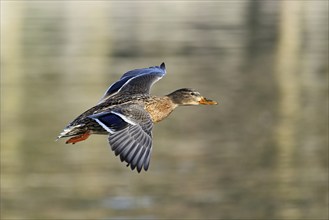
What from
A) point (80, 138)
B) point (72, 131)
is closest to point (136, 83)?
point (80, 138)

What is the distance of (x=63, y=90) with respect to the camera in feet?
116

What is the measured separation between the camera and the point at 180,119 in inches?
1273

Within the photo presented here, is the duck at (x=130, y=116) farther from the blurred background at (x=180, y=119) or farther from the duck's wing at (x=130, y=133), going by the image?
the blurred background at (x=180, y=119)

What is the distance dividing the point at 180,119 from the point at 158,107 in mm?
21682

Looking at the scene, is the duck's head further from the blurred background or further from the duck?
the blurred background

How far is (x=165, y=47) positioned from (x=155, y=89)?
11800 mm

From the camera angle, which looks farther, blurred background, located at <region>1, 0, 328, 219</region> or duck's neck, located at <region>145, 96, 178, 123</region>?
blurred background, located at <region>1, 0, 328, 219</region>

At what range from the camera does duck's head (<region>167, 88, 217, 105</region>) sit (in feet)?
36.6

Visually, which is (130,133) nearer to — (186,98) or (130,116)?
(130,116)

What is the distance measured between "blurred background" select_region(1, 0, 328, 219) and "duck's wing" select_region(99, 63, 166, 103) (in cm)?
859

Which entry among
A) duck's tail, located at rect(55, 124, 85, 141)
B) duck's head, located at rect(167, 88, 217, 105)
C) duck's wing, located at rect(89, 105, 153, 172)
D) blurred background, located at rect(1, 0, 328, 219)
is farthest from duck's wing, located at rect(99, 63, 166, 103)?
blurred background, located at rect(1, 0, 328, 219)

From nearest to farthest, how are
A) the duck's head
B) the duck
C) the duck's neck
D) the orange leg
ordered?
the duck
the orange leg
the duck's neck
the duck's head

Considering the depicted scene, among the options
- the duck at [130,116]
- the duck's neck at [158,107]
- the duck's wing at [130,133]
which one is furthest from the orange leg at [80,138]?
the duck's neck at [158,107]

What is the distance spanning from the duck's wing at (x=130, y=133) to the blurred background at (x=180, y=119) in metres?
10.3
